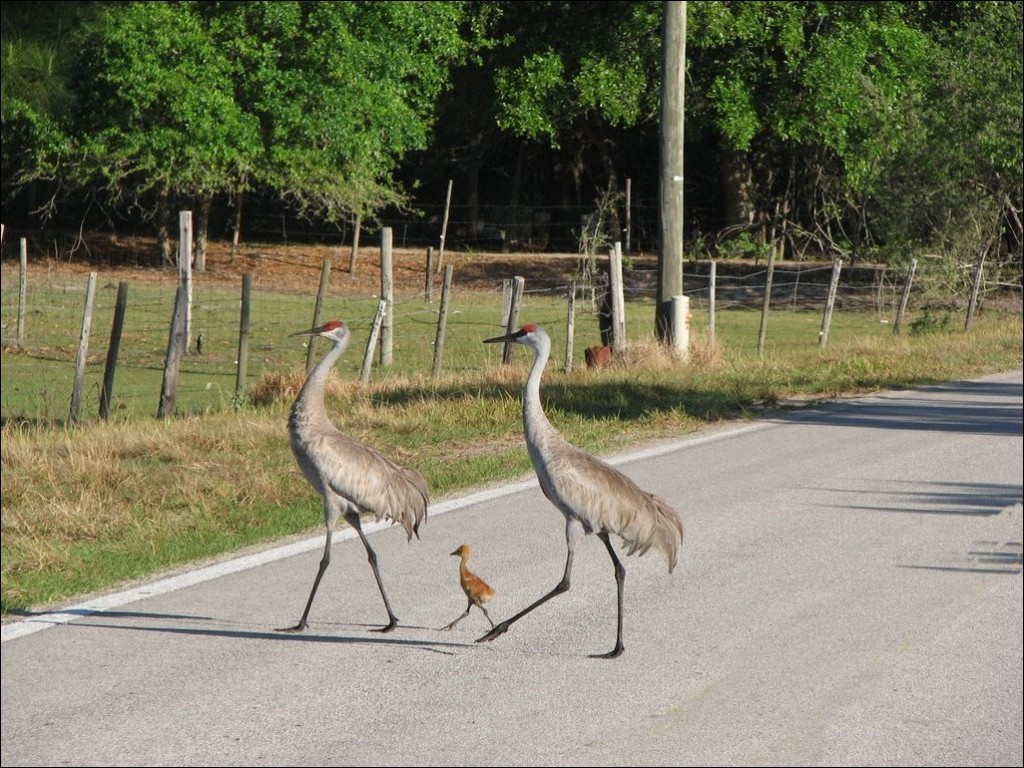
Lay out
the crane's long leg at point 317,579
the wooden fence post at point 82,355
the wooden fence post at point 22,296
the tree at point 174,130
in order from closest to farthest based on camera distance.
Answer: the crane's long leg at point 317,579 → the wooden fence post at point 82,355 → the wooden fence post at point 22,296 → the tree at point 174,130

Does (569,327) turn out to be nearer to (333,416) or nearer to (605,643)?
(333,416)

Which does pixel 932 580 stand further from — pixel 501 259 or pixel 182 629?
pixel 182 629

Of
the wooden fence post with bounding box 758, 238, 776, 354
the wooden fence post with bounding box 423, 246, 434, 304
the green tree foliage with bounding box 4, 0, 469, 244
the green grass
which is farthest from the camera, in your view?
the green tree foliage with bounding box 4, 0, 469, 244

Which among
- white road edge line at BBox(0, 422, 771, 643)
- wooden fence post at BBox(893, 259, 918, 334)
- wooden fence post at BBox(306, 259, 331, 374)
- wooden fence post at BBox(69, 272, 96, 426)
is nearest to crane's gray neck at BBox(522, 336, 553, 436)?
white road edge line at BBox(0, 422, 771, 643)

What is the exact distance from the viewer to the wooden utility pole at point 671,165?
1.46 metres

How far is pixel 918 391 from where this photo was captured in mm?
6258

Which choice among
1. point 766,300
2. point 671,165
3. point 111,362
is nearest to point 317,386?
point 671,165

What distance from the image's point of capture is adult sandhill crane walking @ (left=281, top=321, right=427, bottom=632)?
121 cm

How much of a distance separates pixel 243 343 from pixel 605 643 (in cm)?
129

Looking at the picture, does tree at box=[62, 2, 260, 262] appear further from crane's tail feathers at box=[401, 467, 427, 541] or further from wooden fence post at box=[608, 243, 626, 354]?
crane's tail feathers at box=[401, 467, 427, 541]

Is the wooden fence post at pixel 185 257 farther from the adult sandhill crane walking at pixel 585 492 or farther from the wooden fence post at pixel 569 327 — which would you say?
the wooden fence post at pixel 569 327

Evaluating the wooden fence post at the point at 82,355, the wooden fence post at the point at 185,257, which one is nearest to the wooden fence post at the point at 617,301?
the wooden fence post at the point at 185,257

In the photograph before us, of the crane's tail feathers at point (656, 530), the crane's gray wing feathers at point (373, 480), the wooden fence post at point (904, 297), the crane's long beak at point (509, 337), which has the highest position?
the wooden fence post at point (904, 297)

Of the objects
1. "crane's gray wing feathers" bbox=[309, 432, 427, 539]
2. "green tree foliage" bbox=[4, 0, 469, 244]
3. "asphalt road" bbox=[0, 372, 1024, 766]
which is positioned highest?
"green tree foliage" bbox=[4, 0, 469, 244]
